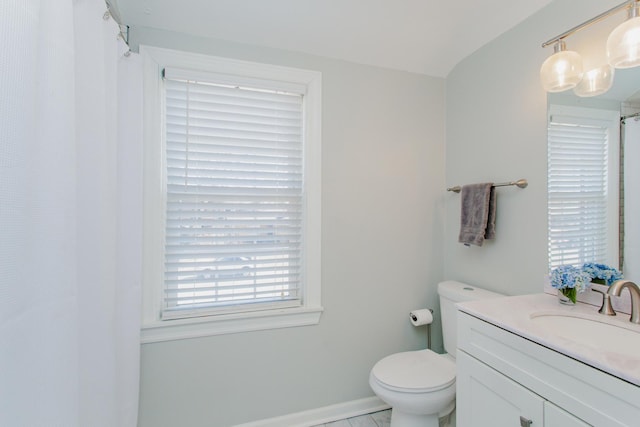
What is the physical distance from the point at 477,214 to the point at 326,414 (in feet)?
4.82

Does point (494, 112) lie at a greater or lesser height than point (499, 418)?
greater

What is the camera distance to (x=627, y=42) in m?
0.96

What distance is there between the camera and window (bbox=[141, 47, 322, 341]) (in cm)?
146

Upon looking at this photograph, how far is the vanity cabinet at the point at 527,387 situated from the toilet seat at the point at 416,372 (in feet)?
0.71

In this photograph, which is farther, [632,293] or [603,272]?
[603,272]

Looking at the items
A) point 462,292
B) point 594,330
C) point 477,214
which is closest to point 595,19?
point 477,214

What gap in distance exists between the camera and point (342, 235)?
173cm

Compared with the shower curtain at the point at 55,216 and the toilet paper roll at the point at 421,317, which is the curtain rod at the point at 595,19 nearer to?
the toilet paper roll at the point at 421,317

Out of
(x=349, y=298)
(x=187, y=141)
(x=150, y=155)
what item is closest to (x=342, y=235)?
(x=349, y=298)

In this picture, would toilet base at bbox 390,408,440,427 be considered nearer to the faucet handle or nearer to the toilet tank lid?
the toilet tank lid

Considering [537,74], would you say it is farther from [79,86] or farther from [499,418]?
[79,86]

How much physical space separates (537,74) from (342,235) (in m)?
1.27

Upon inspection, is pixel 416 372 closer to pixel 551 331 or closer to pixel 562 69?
pixel 551 331

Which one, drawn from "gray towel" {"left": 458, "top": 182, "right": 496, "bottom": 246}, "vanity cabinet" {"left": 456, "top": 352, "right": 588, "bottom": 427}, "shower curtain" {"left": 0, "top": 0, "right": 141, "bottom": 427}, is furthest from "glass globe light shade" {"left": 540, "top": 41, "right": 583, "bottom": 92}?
"shower curtain" {"left": 0, "top": 0, "right": 141, "bottom": 427}
